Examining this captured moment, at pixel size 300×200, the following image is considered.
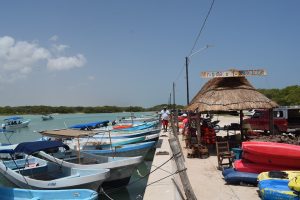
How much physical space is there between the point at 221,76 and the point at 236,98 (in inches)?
49.9

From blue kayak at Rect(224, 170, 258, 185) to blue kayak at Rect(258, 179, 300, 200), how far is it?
1300 mm

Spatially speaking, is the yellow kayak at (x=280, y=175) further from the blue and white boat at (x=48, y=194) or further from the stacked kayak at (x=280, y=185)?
the blue and white boat at (x=48, y=194)

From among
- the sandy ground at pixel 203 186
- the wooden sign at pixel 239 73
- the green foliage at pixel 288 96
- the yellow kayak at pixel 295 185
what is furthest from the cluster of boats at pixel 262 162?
the green foliage at pixel 288 96

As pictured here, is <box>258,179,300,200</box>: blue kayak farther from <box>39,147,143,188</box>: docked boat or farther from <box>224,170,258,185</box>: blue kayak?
<box>39,147,143,188</box>: docked boat

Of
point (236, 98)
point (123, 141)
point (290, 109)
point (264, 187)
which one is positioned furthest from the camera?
point (290, 109)

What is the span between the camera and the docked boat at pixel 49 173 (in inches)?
389

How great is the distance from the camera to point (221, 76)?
15570mm

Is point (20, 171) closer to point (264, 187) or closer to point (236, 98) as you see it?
point (264, 187)

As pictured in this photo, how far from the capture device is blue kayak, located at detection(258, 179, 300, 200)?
7646mm

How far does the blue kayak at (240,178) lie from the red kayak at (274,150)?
0.71 m

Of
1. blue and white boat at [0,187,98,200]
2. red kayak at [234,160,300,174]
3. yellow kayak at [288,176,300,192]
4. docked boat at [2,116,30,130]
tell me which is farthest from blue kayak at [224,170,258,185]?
docked boat at [2,116,30,130]

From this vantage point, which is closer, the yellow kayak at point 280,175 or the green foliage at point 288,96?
the yellow kayak at point 280,175

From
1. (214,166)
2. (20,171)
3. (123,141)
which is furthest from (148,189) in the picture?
(123,141)

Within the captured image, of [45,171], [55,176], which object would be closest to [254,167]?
[55,176]
